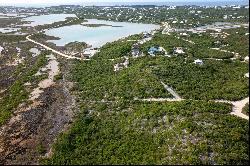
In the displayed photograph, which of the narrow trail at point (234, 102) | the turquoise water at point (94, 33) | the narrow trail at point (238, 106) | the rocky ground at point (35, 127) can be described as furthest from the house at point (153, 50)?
the narrow trail at point (238, 106)

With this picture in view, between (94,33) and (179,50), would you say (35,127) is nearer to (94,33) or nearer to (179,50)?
(179,50)

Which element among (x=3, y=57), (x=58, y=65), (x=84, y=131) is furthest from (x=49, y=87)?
(x=3, y=57)

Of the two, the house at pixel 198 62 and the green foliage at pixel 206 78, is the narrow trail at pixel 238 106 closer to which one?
the green foliage at pixel 206 78

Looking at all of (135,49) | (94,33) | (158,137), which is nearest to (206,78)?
(158,137)

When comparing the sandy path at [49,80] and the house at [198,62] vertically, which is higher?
the house at [198,62]

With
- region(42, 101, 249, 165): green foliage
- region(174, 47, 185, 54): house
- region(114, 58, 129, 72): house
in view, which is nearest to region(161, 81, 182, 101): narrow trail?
region(42, 101, 249, 165): green foliage

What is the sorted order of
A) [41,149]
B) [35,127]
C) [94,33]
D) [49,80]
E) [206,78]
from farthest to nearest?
1. [94,33]
2. [49,80]
3. [206,78]
4. [35,127]
5. [41,149]

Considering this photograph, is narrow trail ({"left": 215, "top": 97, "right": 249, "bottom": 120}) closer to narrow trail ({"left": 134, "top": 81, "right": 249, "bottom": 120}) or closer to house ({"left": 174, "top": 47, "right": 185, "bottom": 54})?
narrow trail ({"left": 134, "top": 81, "right": 249, "bottom": 120})

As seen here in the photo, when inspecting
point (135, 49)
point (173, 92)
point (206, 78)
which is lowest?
point (135, 49)

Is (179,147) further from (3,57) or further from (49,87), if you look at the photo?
(3,57)
